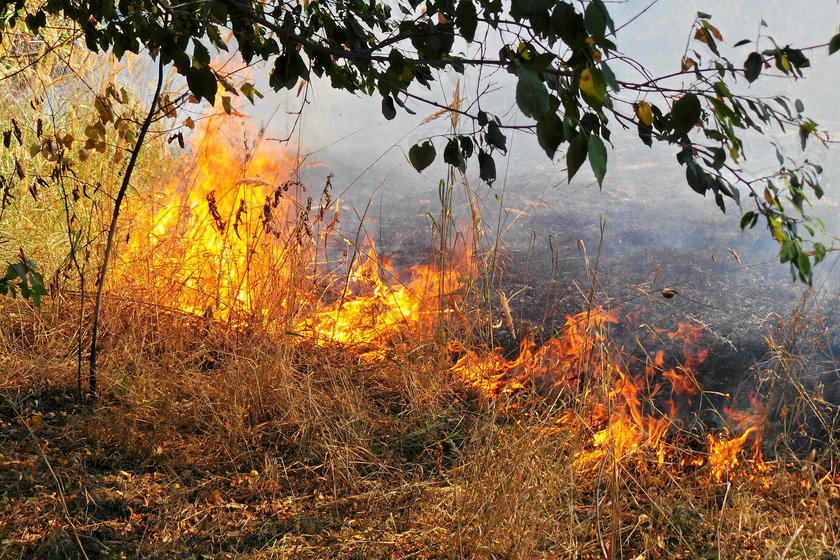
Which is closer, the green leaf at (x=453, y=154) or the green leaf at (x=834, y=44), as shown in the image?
the green leaf at (x=834, y=44)

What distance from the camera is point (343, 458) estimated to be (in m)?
2.34

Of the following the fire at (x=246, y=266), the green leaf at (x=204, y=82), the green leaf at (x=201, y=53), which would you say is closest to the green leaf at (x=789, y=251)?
the green leaf at (x=204, y=82)

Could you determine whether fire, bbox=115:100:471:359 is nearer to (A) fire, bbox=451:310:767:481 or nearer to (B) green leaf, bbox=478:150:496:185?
(A) fire, bbox=451:310:767:481

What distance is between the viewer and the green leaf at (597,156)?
0.80m

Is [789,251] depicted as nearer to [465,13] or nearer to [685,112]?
[685,112]

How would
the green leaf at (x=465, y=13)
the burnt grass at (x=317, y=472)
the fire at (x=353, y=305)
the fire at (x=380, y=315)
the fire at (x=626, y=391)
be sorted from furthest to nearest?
1. the fire at (x=380, y=315)
2. the fire at (x=353, y=305)
3. the fire at (x=626, y=391)
4. the burnt grass at (x=317, y=472)
5. the green leaf at (x=465, y=13)

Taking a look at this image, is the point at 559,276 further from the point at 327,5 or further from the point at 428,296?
the point at 327,5

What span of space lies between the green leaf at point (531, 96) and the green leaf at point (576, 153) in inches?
2.3

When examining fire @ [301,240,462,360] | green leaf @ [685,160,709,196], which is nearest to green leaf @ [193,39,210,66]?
green leaf @ [685,160,709,196]

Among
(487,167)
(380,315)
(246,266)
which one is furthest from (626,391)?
(487,167)

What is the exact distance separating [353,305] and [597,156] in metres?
2.70

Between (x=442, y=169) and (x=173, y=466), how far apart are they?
5271 mm

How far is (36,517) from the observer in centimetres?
190

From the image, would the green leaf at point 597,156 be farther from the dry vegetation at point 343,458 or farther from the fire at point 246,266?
the fire at point 246,266
